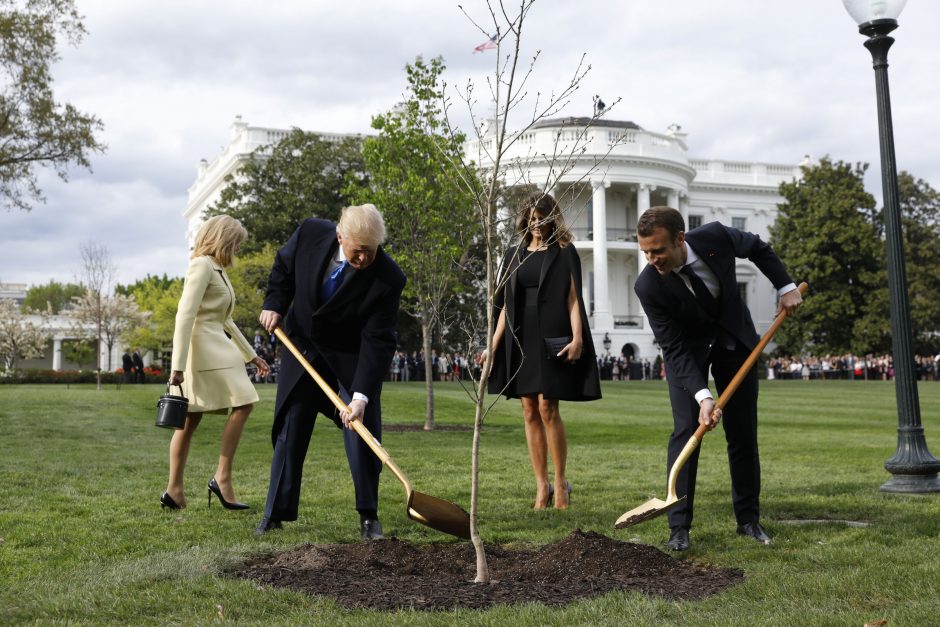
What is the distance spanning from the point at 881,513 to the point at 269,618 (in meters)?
4.35

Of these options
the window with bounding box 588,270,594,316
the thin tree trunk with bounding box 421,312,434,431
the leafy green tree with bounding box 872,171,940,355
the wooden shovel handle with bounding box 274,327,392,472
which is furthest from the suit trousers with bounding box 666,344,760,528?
the window with bounding box 588,270,594,316

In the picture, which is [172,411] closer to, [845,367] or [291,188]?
[291,188]

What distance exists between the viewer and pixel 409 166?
1591cm

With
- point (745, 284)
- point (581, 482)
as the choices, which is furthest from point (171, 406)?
point (745, 284)

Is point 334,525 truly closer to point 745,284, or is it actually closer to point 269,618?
point 269,618

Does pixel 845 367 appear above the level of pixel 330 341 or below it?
above

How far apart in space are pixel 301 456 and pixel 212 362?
130 cm

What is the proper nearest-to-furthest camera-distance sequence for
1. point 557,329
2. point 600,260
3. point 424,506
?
1. point 424,506
2. point 557,329
3. point 600,260

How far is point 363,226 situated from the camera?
16.9 ft

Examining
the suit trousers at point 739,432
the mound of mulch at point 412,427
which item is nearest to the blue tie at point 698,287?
the suit trousers at point 739,432

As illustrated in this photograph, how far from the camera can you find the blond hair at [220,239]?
6.40 m

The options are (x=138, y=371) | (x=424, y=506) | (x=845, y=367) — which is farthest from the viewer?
(x=845, y=367)

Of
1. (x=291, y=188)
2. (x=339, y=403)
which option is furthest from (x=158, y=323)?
(x=339, y=403)

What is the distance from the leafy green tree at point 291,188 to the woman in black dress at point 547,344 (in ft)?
118
